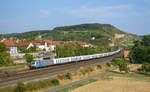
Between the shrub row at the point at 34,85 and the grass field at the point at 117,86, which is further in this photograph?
the grass field at the point at 117,86

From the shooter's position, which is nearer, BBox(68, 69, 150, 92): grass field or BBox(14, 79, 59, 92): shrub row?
BBox(14, 79, 59, 92): shrub row

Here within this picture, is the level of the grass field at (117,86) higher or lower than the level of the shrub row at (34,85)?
lower

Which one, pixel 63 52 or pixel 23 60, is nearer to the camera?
pixel 23 60

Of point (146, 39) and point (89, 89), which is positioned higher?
point (146, 39)

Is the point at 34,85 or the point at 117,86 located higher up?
the point at 34,85

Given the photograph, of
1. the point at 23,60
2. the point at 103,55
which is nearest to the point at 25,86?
the point at 23,60

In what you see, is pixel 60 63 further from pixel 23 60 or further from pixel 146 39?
pixel 146 39

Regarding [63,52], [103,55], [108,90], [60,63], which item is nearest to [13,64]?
[60,63]

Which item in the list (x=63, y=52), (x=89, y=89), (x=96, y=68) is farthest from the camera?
(x=63, y=52)

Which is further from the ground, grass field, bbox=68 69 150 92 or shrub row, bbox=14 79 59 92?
shrub row, bbox=14 79 59 92

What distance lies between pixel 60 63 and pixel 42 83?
34047 mm

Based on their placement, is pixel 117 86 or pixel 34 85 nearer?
pixel 34 85

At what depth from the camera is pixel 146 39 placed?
13912 centimetres

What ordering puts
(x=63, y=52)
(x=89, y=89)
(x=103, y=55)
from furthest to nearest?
(x=103, y=55), (x=63, y=52), (x=89, y=89)
